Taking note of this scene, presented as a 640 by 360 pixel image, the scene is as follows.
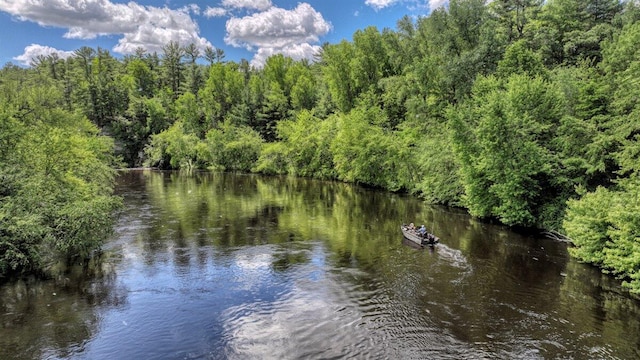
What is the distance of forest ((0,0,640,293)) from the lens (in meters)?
23.9

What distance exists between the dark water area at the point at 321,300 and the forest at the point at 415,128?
298 cm

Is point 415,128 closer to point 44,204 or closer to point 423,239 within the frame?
point 423,239

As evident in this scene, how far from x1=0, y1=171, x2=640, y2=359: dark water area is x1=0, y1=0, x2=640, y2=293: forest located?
117 inches

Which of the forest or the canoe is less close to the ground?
the forest

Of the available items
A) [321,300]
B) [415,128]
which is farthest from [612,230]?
[415,128]

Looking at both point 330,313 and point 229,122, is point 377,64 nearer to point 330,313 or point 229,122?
point 229,122

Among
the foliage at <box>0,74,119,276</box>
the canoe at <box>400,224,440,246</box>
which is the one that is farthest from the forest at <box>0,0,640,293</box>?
the canoe at <box>400,224,440,246</box>

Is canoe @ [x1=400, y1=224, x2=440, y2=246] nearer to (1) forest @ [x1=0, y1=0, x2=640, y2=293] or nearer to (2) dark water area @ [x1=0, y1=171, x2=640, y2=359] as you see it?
(2) dark water area @ [x1=0, y1=171, x2=640, y2=359]

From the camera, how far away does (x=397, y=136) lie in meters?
56.3

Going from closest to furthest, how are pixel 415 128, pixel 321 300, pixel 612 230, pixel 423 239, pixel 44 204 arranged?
1. pixel 321 300
2. pixel 612 230
3. pixel 44 204
4. pixel 423 239
5. pixel 415 128

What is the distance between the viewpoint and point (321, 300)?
64.2ft

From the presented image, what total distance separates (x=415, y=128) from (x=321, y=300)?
40.2 meters

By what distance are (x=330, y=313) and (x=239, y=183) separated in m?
49.3

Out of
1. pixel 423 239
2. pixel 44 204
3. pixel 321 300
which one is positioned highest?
pixel 44 204
